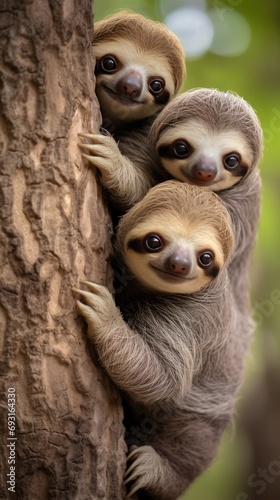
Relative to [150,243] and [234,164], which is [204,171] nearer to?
[234,164]

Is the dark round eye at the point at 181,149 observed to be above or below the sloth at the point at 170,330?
above

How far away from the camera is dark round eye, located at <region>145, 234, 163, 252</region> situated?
3350 millimetres

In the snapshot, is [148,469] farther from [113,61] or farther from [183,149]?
[113,61]

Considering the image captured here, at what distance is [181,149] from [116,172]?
0.50 m

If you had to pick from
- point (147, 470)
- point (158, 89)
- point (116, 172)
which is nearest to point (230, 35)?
point (158, 89)

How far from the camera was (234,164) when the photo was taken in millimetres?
3840

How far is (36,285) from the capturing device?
296 cm

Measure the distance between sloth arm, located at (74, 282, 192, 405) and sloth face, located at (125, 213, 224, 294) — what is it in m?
0.28

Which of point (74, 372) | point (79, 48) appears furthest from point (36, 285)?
point (79, 48)

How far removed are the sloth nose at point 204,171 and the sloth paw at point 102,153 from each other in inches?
19.1

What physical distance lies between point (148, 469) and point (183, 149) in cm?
192

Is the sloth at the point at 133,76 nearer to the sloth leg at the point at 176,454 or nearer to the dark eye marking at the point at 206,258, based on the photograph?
the dark eye marking at the point at 206,258

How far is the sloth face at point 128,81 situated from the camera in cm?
387

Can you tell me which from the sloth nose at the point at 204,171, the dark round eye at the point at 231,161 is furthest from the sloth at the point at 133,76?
the dark round eye at the point at 231,161
